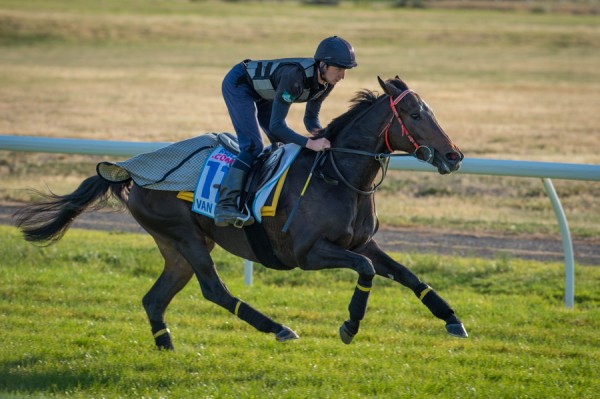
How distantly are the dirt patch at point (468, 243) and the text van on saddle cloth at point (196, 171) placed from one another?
9.30 feet

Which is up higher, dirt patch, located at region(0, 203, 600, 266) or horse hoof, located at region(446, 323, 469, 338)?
horse hoof, located at region(446, 323, 469, 338)

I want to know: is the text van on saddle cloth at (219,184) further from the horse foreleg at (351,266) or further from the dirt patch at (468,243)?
the dirt patch at (468,243)

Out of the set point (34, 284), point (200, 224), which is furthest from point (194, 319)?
point (34, 284)

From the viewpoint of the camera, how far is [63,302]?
324 inches

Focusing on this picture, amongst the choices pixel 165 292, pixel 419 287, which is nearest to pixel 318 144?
pixel 419 287

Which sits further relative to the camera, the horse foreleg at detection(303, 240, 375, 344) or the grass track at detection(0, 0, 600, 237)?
the grass track at detection(0, 0, 600, 237)

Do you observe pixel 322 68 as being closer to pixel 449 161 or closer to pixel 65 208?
pixel 449 161

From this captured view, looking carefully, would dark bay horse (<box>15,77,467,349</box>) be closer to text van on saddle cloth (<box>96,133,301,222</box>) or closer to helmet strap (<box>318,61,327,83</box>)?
text van on saddle cloth (<box>96,133,301,222</box>)

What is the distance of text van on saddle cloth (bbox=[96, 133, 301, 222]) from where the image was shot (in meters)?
6.66

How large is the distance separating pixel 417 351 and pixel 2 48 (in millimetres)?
32713

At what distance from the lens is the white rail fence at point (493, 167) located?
8.07 meters

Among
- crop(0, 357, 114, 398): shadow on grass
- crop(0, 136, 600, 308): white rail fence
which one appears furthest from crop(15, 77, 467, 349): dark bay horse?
crop(0, 136, 600, 308): white rail fence

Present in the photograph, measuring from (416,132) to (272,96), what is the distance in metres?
1.12

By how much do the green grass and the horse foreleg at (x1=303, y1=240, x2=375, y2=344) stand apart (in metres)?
0.34
